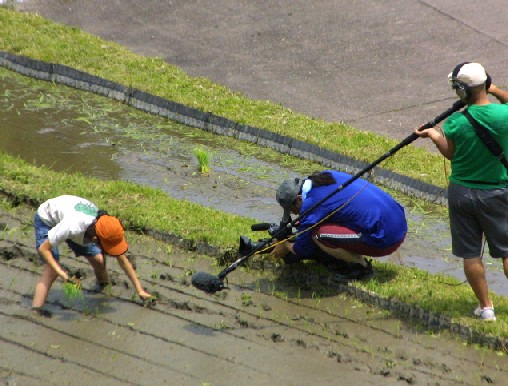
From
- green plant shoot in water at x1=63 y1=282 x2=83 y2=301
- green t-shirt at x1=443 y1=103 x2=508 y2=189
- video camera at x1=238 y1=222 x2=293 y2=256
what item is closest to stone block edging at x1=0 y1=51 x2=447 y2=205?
video camera at x1=238 y1=222 x2=293 y2=256

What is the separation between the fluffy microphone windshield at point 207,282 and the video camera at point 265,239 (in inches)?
16.9

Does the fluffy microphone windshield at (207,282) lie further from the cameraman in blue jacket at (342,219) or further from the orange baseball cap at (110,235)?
the cameraman in blue jacket at (342,219)

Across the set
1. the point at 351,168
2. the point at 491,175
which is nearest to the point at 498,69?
the point at 351,168

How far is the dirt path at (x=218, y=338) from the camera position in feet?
20.9

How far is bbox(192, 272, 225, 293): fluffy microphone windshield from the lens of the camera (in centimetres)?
734

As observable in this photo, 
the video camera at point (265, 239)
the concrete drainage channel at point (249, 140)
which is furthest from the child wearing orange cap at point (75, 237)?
the concrete drainage channel at point (249, 140)

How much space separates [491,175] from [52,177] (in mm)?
4673

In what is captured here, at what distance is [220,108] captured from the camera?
1203 centimetres

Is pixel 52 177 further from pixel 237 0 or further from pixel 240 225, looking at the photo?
pixel 237 0

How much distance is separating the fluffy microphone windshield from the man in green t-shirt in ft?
5.81

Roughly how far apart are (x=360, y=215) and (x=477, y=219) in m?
1.00

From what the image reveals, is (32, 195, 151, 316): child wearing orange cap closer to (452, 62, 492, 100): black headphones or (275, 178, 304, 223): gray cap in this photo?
(275, 178, 304, 223): gray cap

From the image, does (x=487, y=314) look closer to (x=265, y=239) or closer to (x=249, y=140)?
(x=265, y=239)

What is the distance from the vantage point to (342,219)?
759 cm
